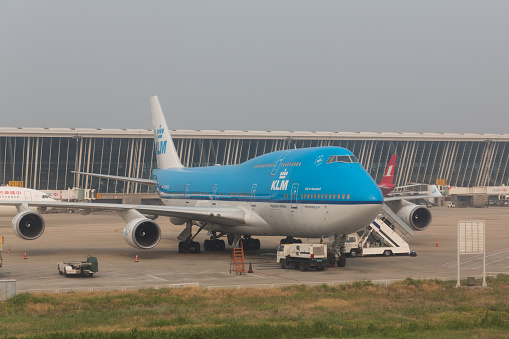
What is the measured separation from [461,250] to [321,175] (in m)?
8.27

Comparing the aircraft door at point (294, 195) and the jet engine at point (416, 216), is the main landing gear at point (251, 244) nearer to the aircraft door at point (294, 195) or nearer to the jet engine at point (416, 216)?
the aircraft door at point (294, 195)

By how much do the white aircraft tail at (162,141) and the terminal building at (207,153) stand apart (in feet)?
202

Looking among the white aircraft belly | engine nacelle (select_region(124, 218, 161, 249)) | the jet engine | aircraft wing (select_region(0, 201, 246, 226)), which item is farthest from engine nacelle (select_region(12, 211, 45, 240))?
the jet engine

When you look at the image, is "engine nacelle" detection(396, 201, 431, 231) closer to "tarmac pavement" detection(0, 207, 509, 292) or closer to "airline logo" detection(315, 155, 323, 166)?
"tarmac pavement" detection(0, 207, 509, 292)

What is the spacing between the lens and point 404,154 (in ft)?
447

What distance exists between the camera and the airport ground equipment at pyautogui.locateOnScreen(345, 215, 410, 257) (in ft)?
125

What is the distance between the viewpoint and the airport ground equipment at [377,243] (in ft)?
125

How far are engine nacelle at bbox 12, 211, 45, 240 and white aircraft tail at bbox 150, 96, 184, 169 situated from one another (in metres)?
16.8

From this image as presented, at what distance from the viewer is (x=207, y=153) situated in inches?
4902

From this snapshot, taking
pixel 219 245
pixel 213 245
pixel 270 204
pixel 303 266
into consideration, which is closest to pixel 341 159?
pixel 270 204

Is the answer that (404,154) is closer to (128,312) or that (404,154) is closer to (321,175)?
(321,175)

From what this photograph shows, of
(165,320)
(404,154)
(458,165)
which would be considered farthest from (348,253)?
A: (458,165)

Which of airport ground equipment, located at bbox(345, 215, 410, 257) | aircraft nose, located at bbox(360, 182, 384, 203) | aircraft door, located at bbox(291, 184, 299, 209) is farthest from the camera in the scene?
airport ground equipment, located at bbox(345, 215, 410, 257)

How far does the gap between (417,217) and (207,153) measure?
→ 269 ft
